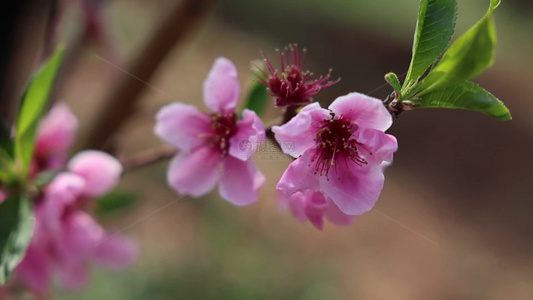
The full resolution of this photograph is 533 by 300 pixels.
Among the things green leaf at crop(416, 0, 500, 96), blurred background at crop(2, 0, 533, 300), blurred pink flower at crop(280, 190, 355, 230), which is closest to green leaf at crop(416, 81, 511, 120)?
green leaf at crop(416, 0, 500, 96)

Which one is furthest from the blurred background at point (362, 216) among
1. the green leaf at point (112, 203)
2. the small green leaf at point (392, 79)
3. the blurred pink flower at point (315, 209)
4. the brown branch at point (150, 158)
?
the small green leaf at point (392, 79)

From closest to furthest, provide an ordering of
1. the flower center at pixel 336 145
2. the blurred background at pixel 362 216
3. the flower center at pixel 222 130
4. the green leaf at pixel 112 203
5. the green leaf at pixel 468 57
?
1. the green leaf at pixel 468 57
2. the flower center at pixel 336 145
3. the flower center at pixel 222 130
4. the green leaf at pixel 112 203
5. the blurred background at pixel 362 216

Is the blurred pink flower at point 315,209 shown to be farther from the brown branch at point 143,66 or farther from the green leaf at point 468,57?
the brown branch at point 143,66

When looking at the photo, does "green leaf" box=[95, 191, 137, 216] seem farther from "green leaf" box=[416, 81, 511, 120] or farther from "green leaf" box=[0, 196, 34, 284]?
"green leaf" box=[416, 81, 511, 120]

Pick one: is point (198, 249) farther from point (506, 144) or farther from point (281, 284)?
point (506, 144)

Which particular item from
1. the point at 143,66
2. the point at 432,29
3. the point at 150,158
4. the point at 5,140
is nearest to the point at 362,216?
the point at 143,66
